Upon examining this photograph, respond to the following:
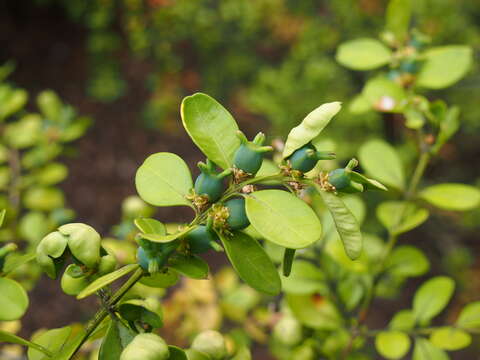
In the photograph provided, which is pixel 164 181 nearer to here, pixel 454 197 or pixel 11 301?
pixel 11 301

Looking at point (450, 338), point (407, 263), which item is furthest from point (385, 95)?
point (450, 338)

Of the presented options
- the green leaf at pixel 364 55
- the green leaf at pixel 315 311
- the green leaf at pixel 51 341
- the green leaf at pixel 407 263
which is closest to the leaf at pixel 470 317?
the green leaf at pixel 407 263

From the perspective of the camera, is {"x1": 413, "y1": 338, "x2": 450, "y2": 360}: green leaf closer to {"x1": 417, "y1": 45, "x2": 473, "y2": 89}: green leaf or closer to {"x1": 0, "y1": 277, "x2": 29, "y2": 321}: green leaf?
{"x1": 417, "y1": 45, "x2": 473, "y2": 89}: green leaf

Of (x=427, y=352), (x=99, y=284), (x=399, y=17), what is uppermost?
(x=399, y=17)

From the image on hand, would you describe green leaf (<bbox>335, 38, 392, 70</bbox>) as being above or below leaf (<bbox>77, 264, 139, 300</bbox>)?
above

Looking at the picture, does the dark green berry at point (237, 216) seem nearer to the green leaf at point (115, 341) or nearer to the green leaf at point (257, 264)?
the green leaf at point (257, 264)

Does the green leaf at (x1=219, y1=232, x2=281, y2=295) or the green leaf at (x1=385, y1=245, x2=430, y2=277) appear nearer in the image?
the green leaf at (x1=219, y1=232, x2=281, y2=295)

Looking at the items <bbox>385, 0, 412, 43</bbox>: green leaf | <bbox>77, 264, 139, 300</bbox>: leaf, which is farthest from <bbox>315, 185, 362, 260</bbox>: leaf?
<bbox>385, 0, 412, 43</bbox>: green leaf
